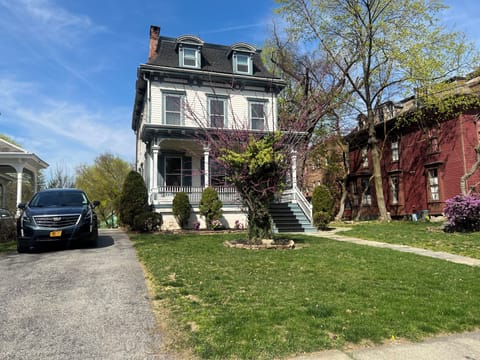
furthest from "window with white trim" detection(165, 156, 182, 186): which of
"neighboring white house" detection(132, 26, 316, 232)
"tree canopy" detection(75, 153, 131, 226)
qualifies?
"tree canopy" detection(75, 153, 131, 226)

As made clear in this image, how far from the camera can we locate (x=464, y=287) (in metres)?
5.49

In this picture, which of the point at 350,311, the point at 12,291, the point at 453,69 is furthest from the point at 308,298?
the point at 453,69

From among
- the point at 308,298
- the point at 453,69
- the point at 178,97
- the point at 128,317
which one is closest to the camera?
the point at 128,317

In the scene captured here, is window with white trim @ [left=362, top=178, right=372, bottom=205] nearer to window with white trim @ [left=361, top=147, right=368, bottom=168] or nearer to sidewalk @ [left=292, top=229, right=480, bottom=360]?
A: window with white trim @ [left=361, top=147, right=368, bottom=168]

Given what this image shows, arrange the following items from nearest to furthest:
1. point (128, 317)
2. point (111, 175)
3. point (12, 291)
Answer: point (128, 317) → point (12, 291) → point (111, 175)

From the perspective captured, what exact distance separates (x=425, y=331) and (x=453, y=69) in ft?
64.0

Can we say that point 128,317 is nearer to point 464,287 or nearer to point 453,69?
point 464,287

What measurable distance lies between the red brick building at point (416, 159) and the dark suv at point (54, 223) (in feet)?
53.3

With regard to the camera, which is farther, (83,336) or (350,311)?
(350,311)

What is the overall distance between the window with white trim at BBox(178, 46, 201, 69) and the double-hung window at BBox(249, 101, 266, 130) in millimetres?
3522

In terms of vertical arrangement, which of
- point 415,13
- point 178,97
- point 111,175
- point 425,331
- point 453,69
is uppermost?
point 415,13

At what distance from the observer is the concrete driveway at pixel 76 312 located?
3307 millimetres

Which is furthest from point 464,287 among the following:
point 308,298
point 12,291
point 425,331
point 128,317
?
point 12,291

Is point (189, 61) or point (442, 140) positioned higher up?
point (189, 61)
